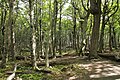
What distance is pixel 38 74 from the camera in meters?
11.5

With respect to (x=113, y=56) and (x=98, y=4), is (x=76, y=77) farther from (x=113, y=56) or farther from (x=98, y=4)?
(x=98, y=4)

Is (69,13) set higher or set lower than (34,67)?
higher

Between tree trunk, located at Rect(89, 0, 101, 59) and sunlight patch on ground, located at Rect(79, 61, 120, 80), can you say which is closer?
sunlight patch on ground, located at Rect(79, 61, 120, 80)

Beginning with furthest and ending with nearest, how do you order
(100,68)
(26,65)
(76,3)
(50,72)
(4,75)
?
(76,3) < (26,65) < (100,68) < (50,72) < (4,75)

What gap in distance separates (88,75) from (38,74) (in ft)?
10.3

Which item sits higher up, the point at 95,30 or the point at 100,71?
the point at 95,30

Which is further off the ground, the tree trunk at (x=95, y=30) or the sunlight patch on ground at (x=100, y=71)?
the tree trunk at (x=95, y=30)

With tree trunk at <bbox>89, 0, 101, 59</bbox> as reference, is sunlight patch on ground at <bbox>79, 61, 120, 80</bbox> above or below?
below

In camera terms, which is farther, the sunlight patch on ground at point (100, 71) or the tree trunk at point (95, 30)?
the tree trunk at point (95, 30)

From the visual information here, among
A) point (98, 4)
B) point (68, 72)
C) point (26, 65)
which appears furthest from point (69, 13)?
point (68, 72)

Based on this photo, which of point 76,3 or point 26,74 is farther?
point 76,3

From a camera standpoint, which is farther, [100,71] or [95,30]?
[95,30]

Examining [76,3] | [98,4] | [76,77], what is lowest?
[76,77]

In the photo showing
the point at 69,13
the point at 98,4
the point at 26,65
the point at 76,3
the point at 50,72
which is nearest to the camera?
the point at 50,72
